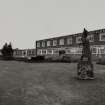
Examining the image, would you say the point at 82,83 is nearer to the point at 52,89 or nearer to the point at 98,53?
the point at 52,89

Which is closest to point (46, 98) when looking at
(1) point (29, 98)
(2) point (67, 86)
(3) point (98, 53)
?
(1) point (29, 98)

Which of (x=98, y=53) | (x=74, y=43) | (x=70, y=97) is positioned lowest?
(x=70, y=97)

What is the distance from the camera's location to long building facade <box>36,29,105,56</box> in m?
38.2

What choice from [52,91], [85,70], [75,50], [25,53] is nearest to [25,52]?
[25,53]

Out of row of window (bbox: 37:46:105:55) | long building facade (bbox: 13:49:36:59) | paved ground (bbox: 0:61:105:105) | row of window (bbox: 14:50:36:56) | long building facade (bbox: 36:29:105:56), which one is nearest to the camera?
paved ground (bbox: 0:61:105:105)

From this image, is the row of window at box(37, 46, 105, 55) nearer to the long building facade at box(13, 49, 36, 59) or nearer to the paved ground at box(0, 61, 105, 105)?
the long building facade at box(13, 49, 36, 59)

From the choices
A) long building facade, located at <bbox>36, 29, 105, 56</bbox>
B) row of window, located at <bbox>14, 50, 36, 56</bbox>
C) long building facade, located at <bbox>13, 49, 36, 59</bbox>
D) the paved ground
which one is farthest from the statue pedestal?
row of window, located at <bbox>14, 50, 36, 56</bbox>

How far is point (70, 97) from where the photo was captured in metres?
11.9

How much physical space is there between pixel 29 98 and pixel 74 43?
34955mm

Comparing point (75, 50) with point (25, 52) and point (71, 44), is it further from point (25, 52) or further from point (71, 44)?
point (25, 52)

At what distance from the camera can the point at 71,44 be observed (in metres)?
46.1

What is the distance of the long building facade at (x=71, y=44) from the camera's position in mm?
38156

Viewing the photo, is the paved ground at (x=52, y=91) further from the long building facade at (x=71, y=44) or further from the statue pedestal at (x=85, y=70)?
the long building facade at (x=71, y=44)

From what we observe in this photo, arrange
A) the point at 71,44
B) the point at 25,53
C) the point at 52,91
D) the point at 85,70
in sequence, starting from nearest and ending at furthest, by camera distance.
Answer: the point at 52,91 → the point at 85,70 → the point at 71,44 → the point at 25,53
